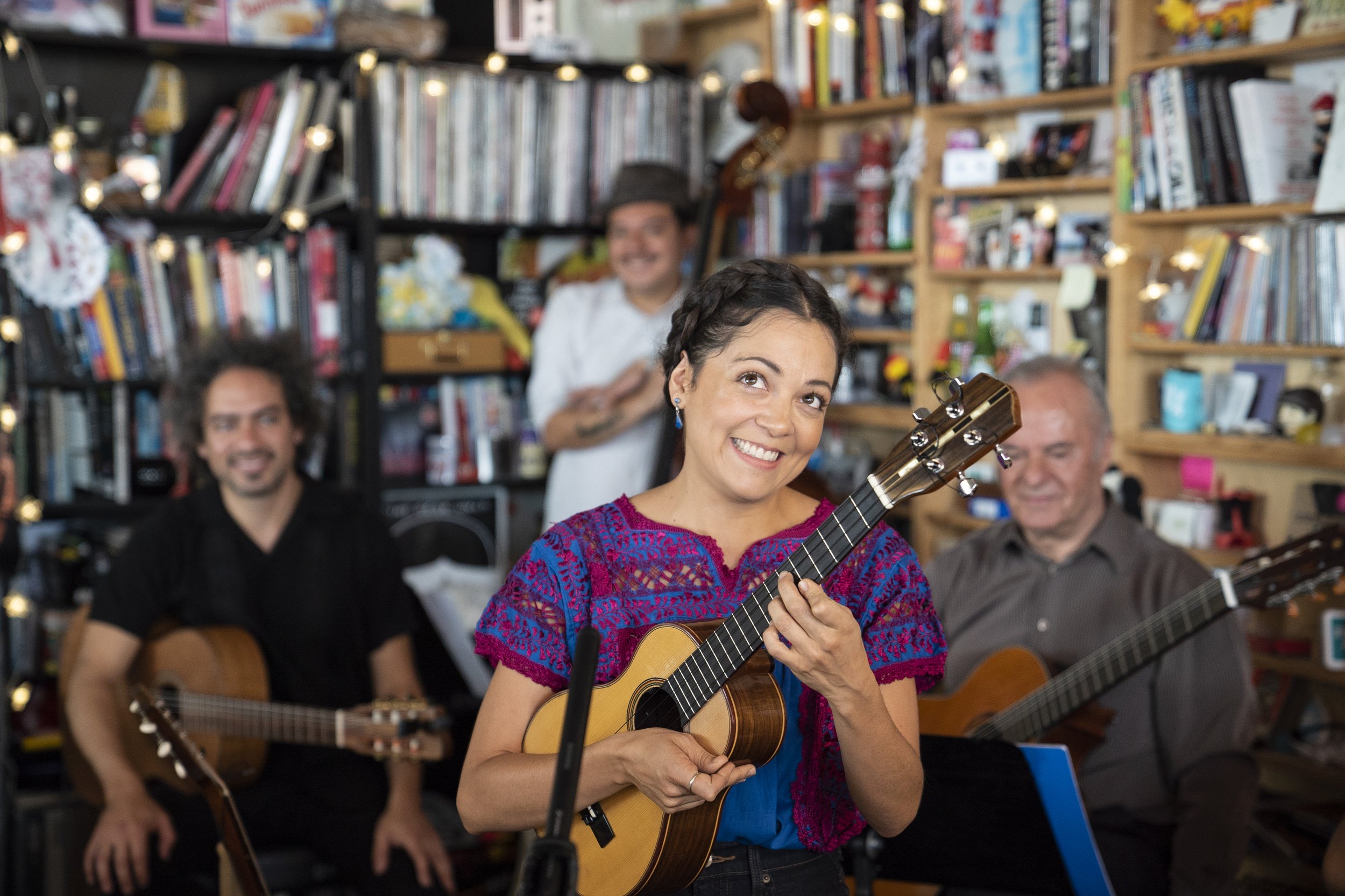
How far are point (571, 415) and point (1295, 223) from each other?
5.83 feet

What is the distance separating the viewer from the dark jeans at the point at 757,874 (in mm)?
1401

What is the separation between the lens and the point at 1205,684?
2062 millimetres

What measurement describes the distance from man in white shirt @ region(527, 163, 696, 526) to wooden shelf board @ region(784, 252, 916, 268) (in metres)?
0.39

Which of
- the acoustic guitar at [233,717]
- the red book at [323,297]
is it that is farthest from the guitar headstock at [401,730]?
the red book at [323,297]

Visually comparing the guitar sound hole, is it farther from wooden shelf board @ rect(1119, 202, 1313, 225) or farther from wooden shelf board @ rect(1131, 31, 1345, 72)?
wooden shelf board @ rect(1131, 31, 1345, 72)

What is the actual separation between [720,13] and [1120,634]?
2575 millimetres

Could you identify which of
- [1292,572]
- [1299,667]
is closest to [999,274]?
[1299,667]

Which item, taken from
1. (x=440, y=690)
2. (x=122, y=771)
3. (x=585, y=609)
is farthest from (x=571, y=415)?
(x=585, y=609)

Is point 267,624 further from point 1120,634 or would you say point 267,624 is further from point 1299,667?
point 1299,667

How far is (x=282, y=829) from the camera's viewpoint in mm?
2449

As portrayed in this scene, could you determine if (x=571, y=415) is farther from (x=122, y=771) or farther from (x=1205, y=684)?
(x=1205, y=684)

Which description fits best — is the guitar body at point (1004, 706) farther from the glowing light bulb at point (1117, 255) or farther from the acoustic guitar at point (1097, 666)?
the glowing light bulb at point (1117, 255)

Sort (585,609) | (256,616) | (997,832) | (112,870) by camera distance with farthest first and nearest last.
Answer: (256,616) < (112,870) < (997,832) < (585,609)

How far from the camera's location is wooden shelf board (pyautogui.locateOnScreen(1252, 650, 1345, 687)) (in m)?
2.72
